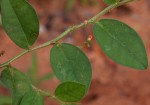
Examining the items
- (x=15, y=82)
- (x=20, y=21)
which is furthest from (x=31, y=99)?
(x=20, y=21)

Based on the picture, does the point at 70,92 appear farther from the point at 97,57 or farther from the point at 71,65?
the point at 97,57

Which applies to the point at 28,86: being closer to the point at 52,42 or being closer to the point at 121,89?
the point at 52,42

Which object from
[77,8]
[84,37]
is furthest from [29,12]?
[77,8]

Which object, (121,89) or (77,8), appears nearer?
(121,89)

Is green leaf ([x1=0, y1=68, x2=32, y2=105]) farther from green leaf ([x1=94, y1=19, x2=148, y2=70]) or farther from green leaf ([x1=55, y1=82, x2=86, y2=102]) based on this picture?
green leaf ([x1=94, y1=19, x2=148, y2=70])

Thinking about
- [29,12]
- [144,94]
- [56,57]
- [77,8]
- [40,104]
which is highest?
[77,8]

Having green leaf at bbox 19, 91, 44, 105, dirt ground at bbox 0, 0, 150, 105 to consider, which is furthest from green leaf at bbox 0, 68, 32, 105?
dirt ground at bbox 0, 0, 150, 105

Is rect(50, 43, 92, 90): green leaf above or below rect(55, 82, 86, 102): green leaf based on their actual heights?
above
